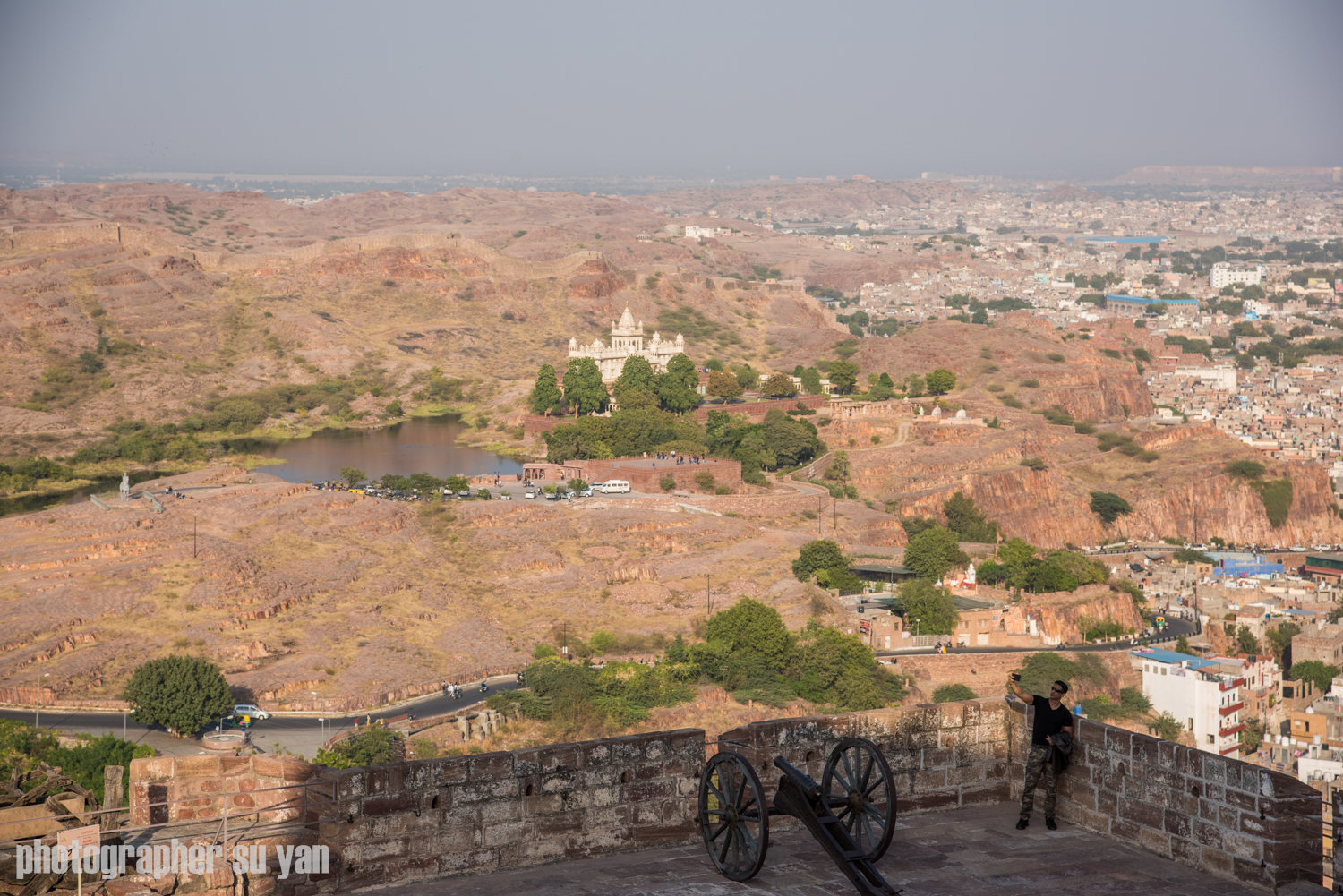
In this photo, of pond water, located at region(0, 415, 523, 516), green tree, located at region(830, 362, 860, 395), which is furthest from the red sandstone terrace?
green tree, located at region(830, 362, 860, 395)

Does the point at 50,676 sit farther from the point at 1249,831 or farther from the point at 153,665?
the point at 1249,831

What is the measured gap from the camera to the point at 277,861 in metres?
9.50

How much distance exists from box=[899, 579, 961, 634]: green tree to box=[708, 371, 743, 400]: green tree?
3113 centimetres

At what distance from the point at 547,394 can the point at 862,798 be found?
69.6 metres

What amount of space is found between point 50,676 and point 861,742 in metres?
33.8

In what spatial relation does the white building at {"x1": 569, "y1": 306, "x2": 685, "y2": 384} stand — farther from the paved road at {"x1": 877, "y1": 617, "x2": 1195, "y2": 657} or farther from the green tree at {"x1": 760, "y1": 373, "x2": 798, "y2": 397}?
the paved road at {"x1": 877, "y1": 617, "x2": 1195, "y2": 657}

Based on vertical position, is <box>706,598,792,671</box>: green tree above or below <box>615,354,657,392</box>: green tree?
below

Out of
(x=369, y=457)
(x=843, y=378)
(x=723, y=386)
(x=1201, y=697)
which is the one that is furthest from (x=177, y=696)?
(x=843, y=378)

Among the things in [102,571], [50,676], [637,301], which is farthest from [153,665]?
[637,301]

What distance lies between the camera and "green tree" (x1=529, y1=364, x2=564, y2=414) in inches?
3076

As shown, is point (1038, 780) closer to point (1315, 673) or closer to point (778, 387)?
point (1315, 673)

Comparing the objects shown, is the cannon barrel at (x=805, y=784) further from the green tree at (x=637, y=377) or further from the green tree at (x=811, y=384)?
the green tree at (x=811, y=384)

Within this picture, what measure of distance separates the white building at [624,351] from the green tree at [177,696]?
4477cm

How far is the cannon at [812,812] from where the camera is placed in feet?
29.2
